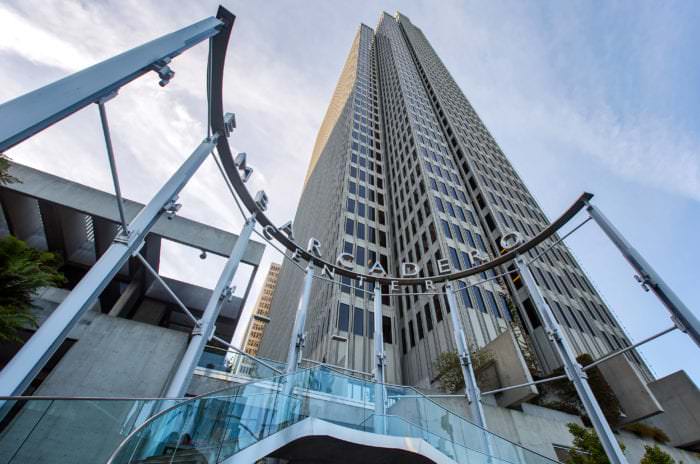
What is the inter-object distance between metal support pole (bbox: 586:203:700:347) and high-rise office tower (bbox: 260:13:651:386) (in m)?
11.8

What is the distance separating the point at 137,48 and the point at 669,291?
544 inches

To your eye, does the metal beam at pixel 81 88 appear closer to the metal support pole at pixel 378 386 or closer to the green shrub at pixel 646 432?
the metal support pole at pixel 378 386

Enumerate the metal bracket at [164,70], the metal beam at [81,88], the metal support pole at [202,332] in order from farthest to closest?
the metal support pole at [202,332], the metal bracket at [164,70], the metal beam at [81,88]

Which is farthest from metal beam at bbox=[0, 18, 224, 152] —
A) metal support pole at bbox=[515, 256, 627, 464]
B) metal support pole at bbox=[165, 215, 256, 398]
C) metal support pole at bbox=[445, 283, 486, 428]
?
metal support pole at bbox=[445, 283, 486, 428]

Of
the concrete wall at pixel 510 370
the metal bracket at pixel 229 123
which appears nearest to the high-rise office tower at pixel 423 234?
the concrete wall at pixel 510 370

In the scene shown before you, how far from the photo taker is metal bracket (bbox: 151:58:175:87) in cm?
591

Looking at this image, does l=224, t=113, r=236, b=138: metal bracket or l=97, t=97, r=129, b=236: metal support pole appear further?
l=224, t=113, r=236, b=138: metal bracket

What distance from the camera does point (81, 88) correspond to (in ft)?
15.2

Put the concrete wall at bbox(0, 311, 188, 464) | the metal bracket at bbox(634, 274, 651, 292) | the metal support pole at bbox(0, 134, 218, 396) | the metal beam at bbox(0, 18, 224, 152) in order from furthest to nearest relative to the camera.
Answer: the metal bracket at bbox(634, 274, 651, 292) < the concrete wall at bbox(0, 311, 188, 464) < the metal support pole at bbox(0, 134, 218, 396) < the metal beam at bbox(0, 18, 224, 152)

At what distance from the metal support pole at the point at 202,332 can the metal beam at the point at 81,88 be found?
666 cm

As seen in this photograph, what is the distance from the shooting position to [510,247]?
16.9 meters

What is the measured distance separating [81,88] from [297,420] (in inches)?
389

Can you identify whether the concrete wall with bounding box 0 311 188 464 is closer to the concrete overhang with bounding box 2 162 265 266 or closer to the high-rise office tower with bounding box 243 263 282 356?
the concrete overhang with bounding box 2 162 265 266

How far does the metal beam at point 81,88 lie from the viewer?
3811 mm
